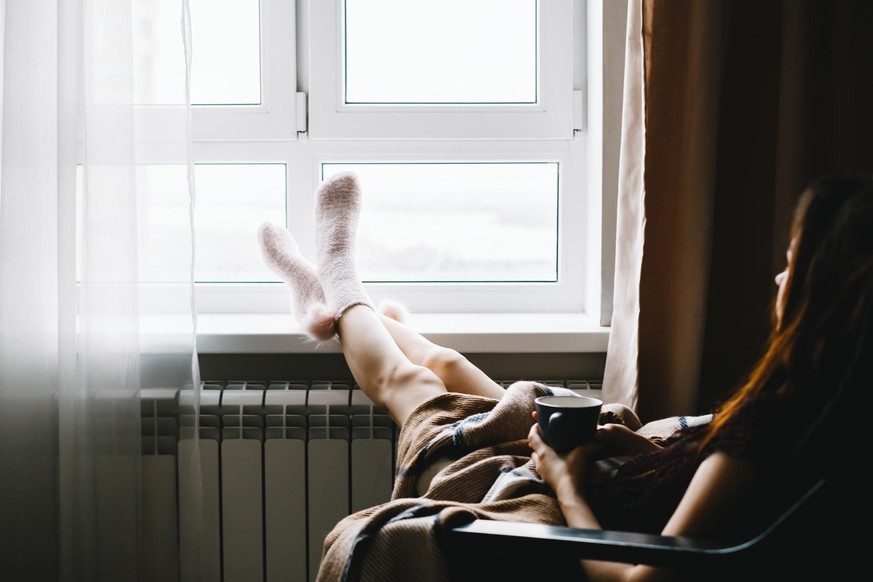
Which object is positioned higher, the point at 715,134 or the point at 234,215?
the point at 715,134

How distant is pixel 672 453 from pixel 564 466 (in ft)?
0.46

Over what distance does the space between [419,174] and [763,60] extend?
85 cm

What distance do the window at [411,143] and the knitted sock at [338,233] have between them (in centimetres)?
17

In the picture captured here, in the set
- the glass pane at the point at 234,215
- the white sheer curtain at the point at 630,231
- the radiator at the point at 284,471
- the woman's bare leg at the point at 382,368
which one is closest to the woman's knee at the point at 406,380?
the woman's bare leg at the point at 382,368

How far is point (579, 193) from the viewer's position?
192 cm

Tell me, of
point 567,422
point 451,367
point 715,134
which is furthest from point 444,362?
point 715,134

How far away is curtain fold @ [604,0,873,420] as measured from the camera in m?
1.42

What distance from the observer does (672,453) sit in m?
0.93

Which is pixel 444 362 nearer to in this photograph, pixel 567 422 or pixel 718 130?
pixel 567 422

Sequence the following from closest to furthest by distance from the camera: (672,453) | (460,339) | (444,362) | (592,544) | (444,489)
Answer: (592,544)
(672,453)
(444,489)
(444,362)
(460,339)

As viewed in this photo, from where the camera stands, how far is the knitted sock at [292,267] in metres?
1.70

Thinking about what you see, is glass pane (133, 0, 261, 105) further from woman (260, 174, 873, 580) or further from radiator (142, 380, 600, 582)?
woman (260, 174, 873, 580)

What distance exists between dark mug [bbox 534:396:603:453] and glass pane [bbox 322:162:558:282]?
0.99 m

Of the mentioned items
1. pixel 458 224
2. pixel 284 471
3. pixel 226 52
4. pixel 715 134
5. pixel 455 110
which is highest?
pixel 226 52
